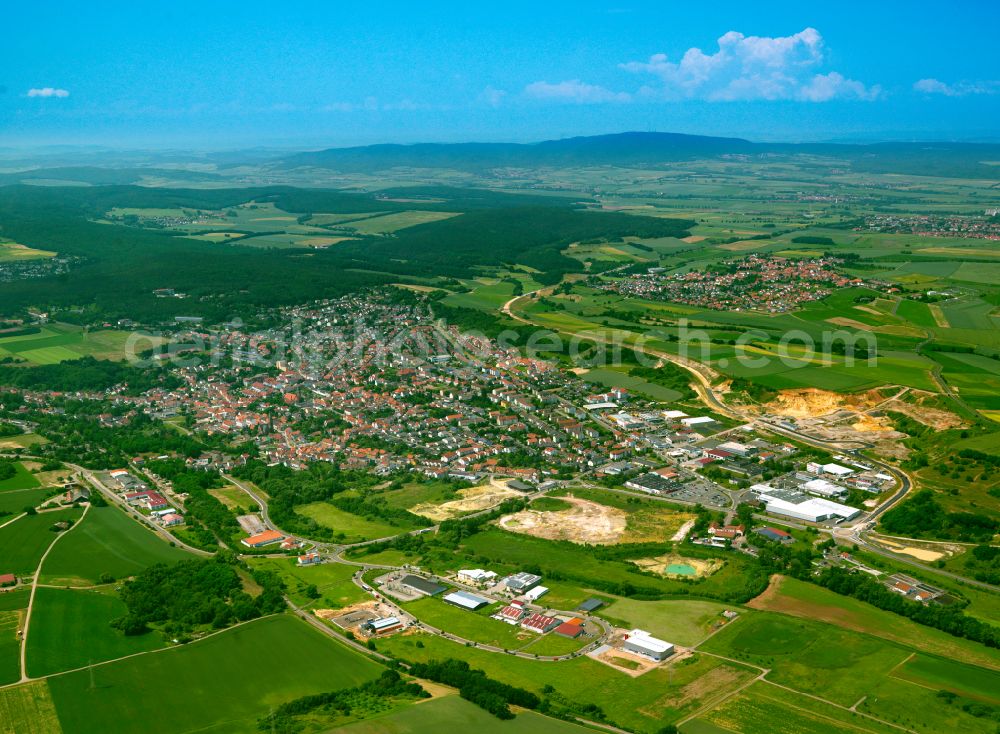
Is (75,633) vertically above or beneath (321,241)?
beneath

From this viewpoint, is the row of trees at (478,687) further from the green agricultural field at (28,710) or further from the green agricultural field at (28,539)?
the green agricultural field at (28,539)

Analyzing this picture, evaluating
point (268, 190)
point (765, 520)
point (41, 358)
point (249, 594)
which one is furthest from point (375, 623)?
point (268, 190)

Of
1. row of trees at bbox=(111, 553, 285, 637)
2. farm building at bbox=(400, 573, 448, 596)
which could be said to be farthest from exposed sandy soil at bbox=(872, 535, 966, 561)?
row of trees at bbox=(111, 553, 285, 637)

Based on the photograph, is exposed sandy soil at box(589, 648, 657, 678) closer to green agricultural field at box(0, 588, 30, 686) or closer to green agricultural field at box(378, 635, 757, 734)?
green agricultural field at box(378, 635, 757, 734)

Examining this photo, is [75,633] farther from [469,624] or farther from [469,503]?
[469,503]

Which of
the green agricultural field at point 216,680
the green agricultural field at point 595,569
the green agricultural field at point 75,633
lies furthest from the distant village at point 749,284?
the green agricultural field at point 75,633

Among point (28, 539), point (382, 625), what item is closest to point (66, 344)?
point (28, 539)
